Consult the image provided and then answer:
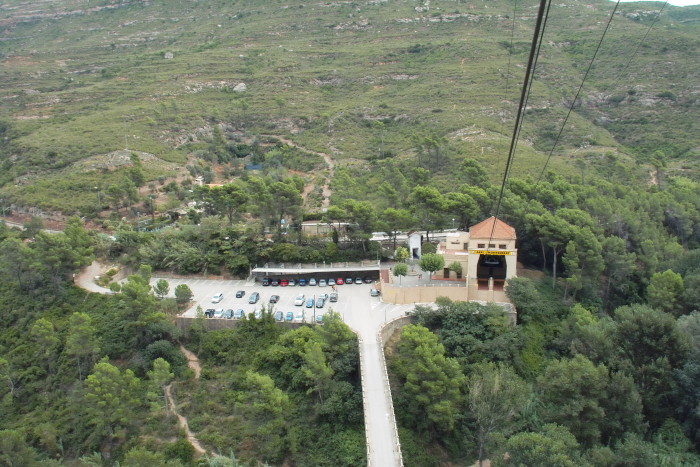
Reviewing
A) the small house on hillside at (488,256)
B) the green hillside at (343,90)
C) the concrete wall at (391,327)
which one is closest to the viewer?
the concrete wall at (391,327)

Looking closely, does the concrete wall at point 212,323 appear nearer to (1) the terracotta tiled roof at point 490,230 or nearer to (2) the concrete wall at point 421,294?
(2) the concrete wall at point 421,294

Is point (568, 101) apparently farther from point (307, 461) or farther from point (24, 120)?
point (24, 120)

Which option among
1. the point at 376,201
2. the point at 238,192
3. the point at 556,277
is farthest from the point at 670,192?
the point at 238,192

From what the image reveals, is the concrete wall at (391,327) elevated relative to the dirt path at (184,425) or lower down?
elevated

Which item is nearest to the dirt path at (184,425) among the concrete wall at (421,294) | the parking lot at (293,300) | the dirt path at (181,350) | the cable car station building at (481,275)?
the dirt path at (181,350)

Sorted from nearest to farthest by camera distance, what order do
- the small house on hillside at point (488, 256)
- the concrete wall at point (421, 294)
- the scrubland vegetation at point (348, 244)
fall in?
the scrubland vegetation at point (348, 244) → the concrete wall at point (421, 294) → the small house on hillside at point (488, 256)

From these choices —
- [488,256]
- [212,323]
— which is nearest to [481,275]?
→ [488,256]

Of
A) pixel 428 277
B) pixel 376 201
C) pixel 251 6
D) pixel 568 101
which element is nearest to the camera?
pixel 428 277
